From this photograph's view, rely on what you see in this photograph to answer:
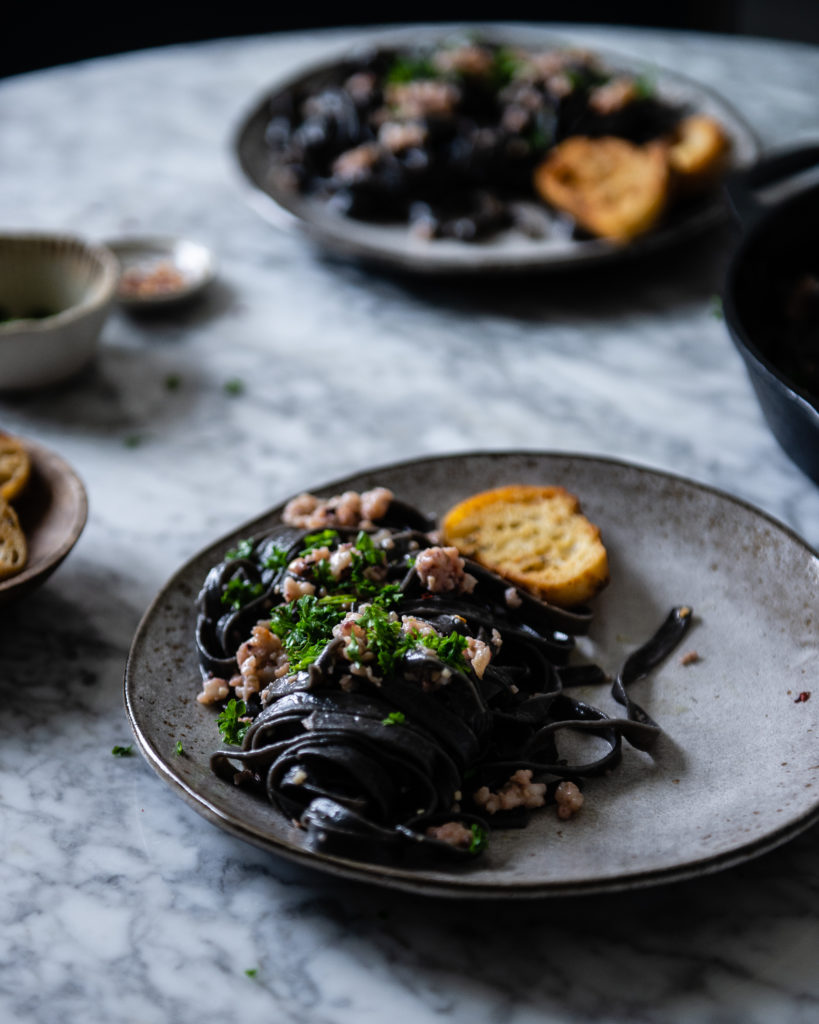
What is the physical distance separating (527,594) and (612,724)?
1.39 ft

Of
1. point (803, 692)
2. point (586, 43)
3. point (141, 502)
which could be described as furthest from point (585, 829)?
point (586, 43)

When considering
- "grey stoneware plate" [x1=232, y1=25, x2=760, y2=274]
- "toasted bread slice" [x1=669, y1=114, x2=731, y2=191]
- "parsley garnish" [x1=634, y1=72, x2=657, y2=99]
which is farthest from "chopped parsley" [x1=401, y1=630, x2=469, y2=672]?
"parsley garnish" [x1=634, y1=72, x2=657, y2=99]

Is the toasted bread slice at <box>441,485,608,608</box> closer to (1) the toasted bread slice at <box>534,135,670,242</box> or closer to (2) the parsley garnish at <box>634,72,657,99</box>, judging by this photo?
(1) the toasted bread slice at <box>534,135,670,242</box>

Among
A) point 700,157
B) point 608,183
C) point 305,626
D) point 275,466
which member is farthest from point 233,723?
point 700,157

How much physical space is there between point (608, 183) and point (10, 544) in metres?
2.78

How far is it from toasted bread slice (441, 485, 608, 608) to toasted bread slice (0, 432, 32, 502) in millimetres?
1090

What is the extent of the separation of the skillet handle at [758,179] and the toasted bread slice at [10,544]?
2.27 m

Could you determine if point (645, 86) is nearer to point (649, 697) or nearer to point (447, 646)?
point (649, 697)

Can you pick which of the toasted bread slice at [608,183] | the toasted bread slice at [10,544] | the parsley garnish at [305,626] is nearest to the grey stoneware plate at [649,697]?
the parsley garnish at [305,626]

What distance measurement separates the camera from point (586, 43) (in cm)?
575

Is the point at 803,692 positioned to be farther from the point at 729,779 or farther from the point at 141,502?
the point at 141,502

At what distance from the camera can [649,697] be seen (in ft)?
7.55

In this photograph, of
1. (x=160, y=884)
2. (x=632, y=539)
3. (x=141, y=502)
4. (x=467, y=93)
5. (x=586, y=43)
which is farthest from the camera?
(x=586, y=43)

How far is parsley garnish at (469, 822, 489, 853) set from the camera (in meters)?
1.86
